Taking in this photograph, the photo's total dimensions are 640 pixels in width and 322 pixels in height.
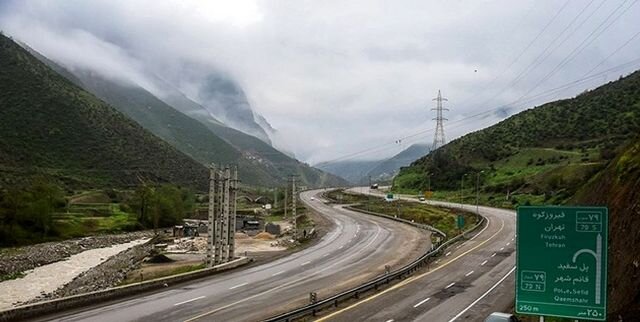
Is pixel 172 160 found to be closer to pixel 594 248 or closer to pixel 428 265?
pixel 428 265

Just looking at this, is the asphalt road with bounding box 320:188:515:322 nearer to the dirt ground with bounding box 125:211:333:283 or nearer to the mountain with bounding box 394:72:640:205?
the dirt ground with bounding box 125:211:333:283

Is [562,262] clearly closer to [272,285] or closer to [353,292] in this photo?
[353,292]

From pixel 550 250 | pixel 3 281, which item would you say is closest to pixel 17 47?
pixel 3 281

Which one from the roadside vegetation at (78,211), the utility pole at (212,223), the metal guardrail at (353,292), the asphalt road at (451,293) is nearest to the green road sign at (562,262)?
the metal guardrail at (353,292)

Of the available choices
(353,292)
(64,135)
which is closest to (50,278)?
(353,292)

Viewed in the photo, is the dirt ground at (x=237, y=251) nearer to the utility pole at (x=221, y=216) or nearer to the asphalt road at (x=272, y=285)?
the asphalt road at (x=272, y=285)

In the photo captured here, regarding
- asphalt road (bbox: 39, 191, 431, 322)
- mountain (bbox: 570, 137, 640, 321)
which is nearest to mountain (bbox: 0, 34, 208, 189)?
asphalt road (bbox: 39, 191, 431, 322)
